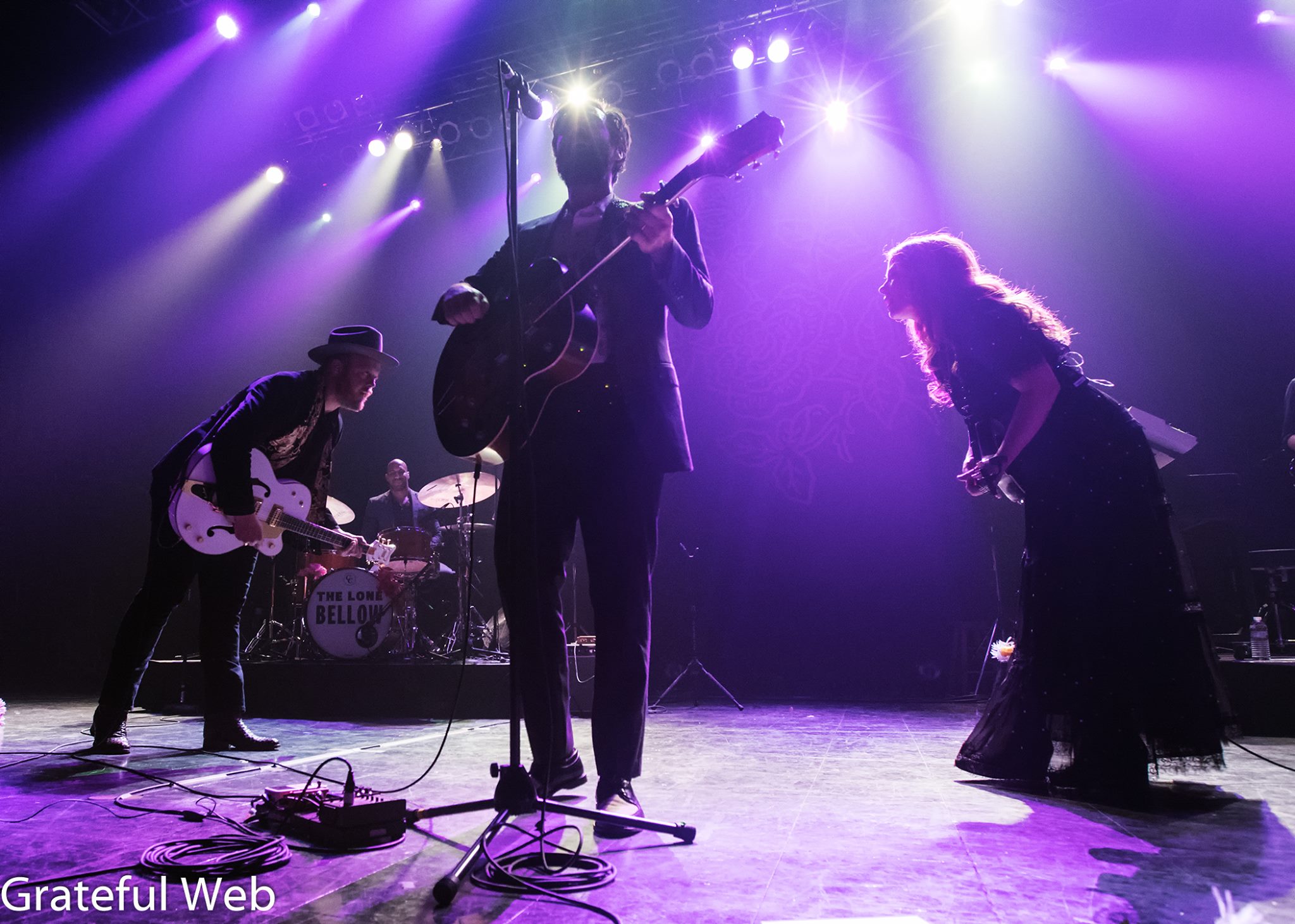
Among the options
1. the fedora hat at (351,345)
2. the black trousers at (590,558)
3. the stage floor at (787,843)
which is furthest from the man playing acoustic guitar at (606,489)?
the fedora hat at (351,345)

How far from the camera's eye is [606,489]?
232 cm

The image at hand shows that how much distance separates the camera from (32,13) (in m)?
6.95

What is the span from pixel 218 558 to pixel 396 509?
4.01 metres

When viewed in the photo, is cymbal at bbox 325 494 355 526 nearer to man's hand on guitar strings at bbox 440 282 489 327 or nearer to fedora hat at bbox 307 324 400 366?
fedora hat at bbox 307 324 400 366

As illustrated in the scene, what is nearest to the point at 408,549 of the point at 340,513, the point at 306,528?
the point at 340,513

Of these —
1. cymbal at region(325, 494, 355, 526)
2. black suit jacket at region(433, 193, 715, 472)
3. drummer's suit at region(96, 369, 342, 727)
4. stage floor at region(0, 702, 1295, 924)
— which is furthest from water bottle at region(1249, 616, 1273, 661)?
cymbal at region(325, 494, 355, 526)

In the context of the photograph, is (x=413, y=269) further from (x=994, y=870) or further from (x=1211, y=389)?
(x=994, y=870)

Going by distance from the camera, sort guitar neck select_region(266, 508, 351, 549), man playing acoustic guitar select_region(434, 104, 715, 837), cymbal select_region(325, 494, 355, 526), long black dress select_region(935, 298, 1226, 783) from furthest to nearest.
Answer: cymbal select_region(325, 494, 355, 526) < guitar neck select_region(266, 508, 351, 549) < long black dress select_region(935, 298, 1226, 783) < man playing acoustic guitar select_region(434, 104, 715, 837)

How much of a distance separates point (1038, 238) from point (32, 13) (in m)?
8.75

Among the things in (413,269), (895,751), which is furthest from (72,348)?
(895,751)

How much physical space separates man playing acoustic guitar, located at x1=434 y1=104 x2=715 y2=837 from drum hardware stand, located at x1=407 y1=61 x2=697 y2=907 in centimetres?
14

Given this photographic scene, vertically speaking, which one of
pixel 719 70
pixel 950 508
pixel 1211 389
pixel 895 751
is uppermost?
pixel 719 70

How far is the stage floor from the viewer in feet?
4.92

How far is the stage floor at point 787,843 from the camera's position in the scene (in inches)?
59.0
